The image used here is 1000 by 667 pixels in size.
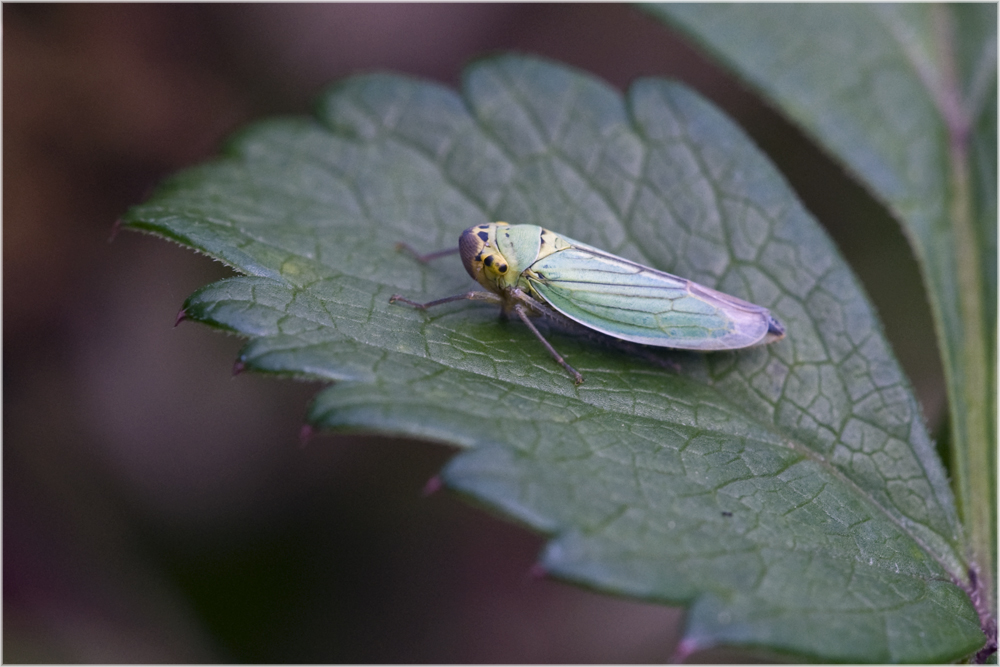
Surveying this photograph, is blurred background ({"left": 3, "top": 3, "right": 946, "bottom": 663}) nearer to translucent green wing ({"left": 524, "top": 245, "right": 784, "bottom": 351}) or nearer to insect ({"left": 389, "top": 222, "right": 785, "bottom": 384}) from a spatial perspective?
insect ({"left": 389, "top": 222, "right": 785, "bottom": 384})

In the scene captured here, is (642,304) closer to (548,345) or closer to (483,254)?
(548,345)

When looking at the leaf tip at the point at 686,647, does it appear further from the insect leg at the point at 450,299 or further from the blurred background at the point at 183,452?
the blurred background at the point at 183,452

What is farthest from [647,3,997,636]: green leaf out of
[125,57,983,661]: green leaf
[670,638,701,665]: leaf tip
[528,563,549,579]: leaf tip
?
[528,563,549,579]: leaf tip

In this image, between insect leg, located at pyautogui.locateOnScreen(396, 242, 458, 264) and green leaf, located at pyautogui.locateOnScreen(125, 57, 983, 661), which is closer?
green leaf, located at pyautogui.locateOnScreen(125, 57, 983, 661)

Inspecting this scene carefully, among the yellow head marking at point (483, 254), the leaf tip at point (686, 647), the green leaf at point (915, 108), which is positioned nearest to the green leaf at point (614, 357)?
the leaf tip at point (686, 647)

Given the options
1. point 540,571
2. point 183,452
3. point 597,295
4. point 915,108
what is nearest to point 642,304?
point 597,295

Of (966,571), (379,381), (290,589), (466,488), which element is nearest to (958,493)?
(966,571)
